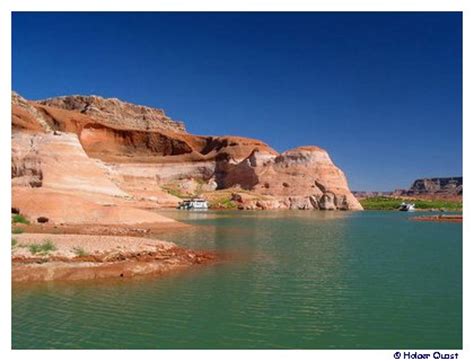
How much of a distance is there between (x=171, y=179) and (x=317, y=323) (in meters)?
117

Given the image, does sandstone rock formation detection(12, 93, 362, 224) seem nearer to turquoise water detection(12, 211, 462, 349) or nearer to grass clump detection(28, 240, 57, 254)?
grass clump detection(28, 240, 57, 254)

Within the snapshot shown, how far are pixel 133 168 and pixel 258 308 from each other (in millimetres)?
115079

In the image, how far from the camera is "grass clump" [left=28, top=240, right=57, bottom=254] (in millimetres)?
18656

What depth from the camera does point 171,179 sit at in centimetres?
12756

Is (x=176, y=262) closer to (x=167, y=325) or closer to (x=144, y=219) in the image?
(x=167, y=325)

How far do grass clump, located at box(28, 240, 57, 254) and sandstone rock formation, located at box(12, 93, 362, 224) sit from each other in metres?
15.9

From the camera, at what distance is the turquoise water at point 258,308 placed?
10.9 meters

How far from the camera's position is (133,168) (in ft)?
409
